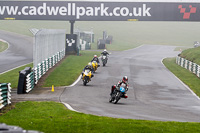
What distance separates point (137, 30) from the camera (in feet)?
395

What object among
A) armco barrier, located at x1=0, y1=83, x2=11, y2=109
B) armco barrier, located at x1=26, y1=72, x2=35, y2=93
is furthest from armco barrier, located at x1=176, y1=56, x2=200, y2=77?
armco barrier, located at x1=0, y1=83, x2=11, y2=109

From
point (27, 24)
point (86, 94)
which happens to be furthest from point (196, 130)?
point (27, 24)

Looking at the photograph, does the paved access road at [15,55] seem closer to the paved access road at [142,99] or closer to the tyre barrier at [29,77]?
the tyre barrier at [29,77]

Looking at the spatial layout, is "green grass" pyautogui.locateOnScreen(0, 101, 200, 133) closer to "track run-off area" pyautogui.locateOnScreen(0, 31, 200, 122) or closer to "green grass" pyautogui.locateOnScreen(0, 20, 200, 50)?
"track run-off area" pyautogui.locateOnScreen(0, 31, 200, 122)

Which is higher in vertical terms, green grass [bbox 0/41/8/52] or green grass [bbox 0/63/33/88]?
green grass [bbox 0/41/8/52]

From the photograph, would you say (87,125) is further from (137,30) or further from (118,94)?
(137,30)

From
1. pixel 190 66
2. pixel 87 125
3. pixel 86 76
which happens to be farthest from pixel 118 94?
pixel 190 66

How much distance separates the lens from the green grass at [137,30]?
317 ft

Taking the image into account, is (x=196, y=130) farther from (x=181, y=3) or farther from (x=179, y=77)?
(x=181, y=3)

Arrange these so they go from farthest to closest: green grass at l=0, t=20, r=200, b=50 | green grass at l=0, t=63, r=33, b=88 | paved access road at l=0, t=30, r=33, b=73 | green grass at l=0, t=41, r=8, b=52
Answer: green grass at l=0, t=20, r=200, b=50 → green grass at l=0, t=41, r=8, b=52 → paved access road at l=0, t=30, r=33, b=73 → green grass at l=0, t=63, r=33, b=88

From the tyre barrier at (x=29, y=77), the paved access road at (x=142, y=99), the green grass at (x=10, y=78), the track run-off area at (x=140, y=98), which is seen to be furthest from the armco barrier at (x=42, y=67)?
the paved access road at (x=142, y=99)

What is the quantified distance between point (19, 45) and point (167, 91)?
3902 cm

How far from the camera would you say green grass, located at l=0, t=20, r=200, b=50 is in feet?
317

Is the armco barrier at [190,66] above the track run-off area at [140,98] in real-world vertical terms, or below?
above
